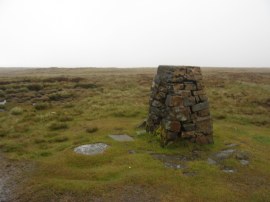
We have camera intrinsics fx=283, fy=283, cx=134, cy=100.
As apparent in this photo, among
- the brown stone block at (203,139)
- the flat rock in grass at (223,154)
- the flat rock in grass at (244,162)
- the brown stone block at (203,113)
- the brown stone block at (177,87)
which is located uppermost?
the brown stone block at (177,87)

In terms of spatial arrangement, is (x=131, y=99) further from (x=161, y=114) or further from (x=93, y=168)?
(x=93, y=168)

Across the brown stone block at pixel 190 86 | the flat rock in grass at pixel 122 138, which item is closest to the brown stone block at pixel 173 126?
the brown stone block at pixel 190 86

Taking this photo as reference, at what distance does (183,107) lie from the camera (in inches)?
612

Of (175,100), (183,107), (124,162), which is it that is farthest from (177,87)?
(124,162)

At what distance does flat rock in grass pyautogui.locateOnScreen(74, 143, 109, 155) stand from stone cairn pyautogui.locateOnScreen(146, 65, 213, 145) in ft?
11.1

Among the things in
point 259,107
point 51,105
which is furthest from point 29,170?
point 259,107

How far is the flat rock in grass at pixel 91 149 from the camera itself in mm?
15057

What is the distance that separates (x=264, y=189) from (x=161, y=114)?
23.5 ft

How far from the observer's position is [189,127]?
15695mm

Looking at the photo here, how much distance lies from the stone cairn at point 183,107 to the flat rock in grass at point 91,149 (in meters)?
3.37

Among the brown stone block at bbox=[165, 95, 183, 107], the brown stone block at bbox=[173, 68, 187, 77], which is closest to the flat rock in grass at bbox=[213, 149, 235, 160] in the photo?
the brown stone block at bbox=[165, 95, 183, 107]

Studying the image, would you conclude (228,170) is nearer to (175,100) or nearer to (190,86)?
(175,100)

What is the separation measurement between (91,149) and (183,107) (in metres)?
5.55

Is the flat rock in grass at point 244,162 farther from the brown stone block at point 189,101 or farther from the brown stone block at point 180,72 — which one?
the brown stone block at point 180,72
